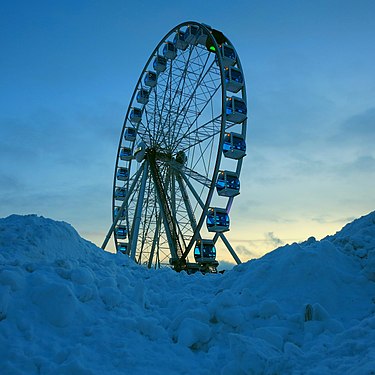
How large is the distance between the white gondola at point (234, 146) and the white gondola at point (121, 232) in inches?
538

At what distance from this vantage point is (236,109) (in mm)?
21500

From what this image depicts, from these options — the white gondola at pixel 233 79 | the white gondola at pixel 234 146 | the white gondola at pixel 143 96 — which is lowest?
the white gondola at pixel 234 146

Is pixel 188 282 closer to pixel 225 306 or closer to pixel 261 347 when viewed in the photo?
pixel 225 306

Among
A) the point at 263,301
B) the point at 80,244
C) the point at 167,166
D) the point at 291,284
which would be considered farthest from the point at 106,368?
the point at 167,166

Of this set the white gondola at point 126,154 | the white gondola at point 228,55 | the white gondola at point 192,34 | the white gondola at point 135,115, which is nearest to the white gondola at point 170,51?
the white gondola at point 192,34

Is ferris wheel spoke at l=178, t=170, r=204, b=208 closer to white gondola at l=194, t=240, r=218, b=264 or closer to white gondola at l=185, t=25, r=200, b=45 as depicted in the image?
white gondola at l=194, t=240, r=218, b=264

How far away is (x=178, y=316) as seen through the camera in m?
5.95

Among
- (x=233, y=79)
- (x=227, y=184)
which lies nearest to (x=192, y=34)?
(x=233, y=79)

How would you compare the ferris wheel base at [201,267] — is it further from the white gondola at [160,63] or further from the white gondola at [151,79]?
the white gondola at [160,63]

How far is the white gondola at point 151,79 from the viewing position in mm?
28688

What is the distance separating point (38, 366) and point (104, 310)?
1690 millimetres

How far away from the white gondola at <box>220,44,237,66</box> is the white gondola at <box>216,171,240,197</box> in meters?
6.69

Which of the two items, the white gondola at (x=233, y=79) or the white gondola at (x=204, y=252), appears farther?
the white gondola at (x=233, y=79)

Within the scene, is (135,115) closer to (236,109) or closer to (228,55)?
(228,55)
